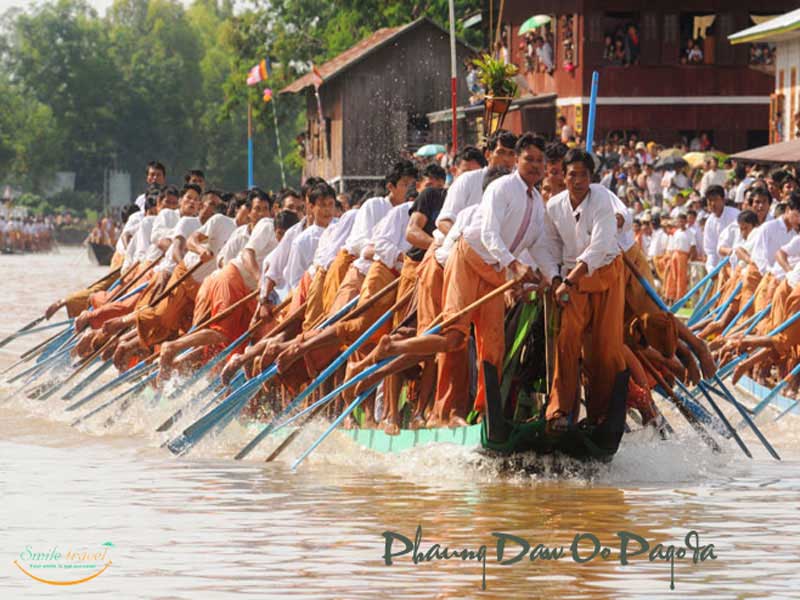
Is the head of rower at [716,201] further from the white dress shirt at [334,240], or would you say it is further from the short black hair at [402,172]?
the short black hair at [402,172]

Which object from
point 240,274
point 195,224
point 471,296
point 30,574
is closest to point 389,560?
point 30,574

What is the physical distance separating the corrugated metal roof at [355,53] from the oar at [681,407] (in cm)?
3873

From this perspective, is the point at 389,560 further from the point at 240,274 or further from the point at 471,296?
the point at 240,274

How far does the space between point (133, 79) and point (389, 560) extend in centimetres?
8829

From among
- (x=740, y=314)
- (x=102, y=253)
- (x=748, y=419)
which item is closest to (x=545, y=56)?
(x=102, y=253)

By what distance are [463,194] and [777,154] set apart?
14.5m

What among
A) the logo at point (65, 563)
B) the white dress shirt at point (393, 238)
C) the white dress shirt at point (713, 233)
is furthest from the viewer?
the white dress shirt at point (713, 233)

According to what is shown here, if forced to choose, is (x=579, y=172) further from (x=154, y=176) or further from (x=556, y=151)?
(x=154, y=176)

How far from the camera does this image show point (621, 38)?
4347 centimetres

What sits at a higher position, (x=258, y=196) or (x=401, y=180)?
(x=401, y=180)

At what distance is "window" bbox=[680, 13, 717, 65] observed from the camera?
42906 millimetres

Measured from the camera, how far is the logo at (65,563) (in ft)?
29.2

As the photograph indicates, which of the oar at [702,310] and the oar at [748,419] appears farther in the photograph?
the oar at [702,310]

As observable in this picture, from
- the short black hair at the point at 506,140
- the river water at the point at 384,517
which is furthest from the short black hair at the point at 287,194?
the short black hair at the point at 506,140
